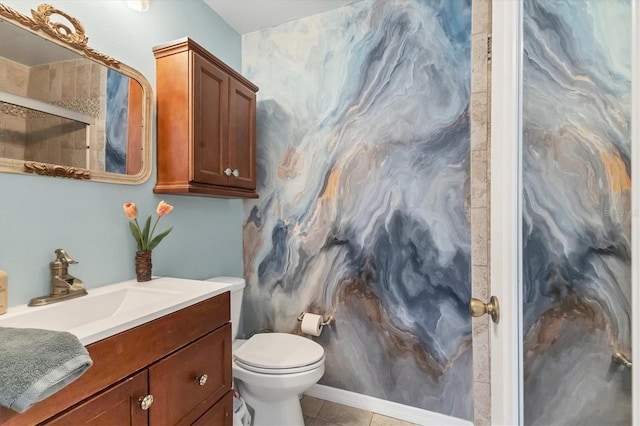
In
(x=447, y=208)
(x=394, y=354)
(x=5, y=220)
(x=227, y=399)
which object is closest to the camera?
(x=5, y=220)

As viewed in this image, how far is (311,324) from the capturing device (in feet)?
6.28

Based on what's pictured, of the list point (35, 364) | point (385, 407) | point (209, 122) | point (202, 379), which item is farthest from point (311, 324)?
point (35, 364)

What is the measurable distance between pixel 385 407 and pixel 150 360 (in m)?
1.45

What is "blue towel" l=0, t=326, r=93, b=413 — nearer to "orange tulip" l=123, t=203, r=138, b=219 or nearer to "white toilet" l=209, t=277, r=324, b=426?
"orange tulip" l=123, t=203, r=138, b=219

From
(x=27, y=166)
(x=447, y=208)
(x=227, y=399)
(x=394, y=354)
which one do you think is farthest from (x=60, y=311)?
(x=447, y=208)

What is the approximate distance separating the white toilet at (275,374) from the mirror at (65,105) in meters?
0.82

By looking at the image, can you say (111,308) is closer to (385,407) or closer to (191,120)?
(191,120)

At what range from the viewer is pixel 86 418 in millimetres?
764

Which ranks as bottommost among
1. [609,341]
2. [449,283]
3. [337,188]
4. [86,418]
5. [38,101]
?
[86,418]

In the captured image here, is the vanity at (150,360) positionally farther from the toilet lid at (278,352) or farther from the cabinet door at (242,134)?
the cabinet door at (242,134)

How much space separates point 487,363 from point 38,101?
214cm

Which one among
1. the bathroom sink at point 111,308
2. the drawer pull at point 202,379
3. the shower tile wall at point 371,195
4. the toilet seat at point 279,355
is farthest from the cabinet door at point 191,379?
the shower tile wall at point 371,195

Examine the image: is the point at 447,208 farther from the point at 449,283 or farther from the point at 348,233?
the point at 348,233

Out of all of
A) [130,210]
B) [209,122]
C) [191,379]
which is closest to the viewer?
[191,379]
